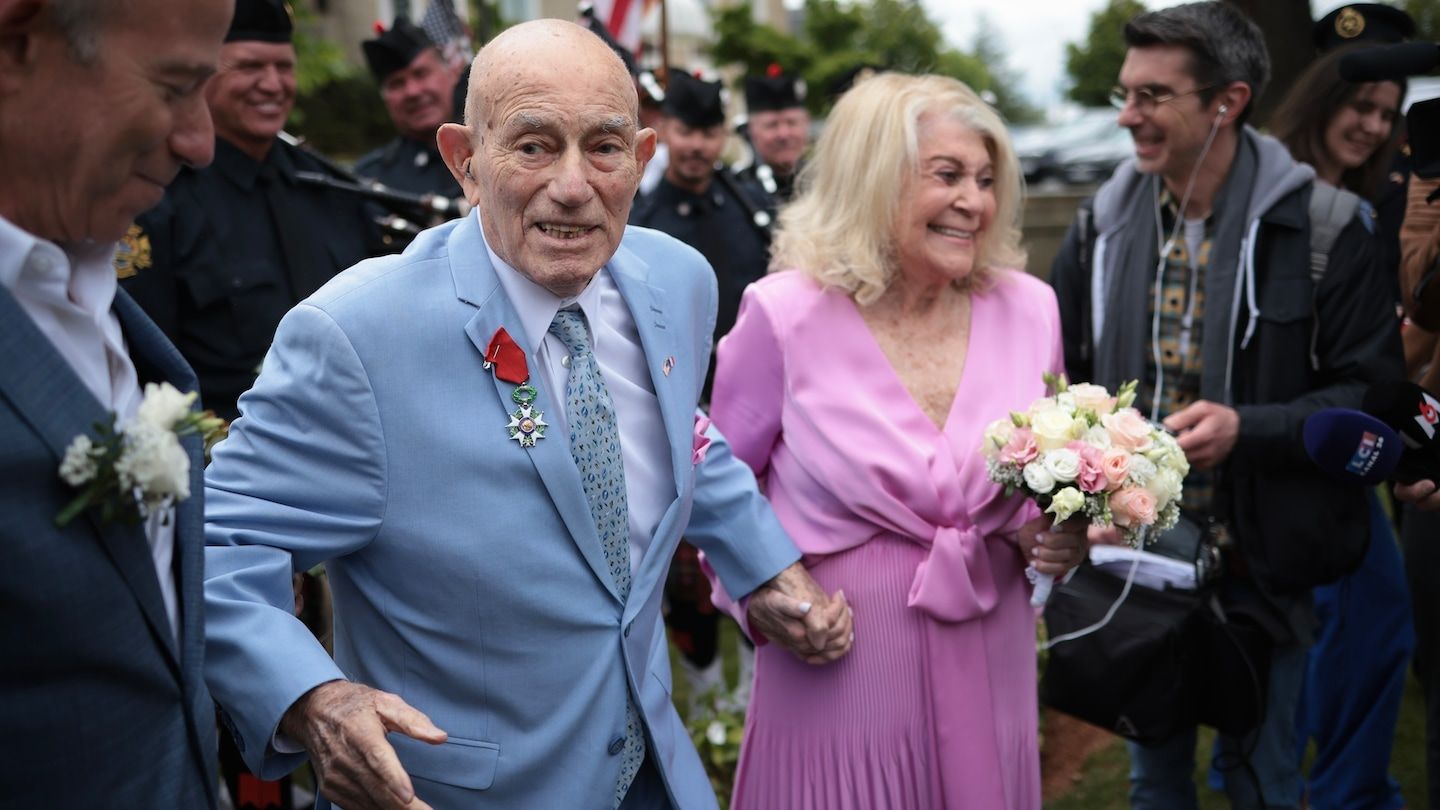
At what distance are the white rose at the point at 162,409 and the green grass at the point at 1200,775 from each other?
4.39 meters

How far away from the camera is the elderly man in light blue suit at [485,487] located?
88.7 inches

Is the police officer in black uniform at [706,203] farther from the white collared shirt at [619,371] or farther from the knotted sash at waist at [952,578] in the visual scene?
the white collared shirt at [619,371]

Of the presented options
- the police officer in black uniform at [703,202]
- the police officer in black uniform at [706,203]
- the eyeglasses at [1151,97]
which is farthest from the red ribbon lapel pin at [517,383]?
the police officer in black uniform at [703,202]

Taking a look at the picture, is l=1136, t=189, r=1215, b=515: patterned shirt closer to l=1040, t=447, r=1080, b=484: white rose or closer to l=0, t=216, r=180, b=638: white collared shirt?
l=1040, t=447, r=1080, b=484: white rose

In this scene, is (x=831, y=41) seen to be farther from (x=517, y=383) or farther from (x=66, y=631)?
(x=66, y=631)

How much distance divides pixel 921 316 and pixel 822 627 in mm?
998

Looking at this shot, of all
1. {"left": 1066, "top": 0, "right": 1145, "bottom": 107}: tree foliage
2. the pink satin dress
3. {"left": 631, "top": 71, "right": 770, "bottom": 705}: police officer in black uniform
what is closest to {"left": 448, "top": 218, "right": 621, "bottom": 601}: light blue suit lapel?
the pink satin dress

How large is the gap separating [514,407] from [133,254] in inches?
96.8

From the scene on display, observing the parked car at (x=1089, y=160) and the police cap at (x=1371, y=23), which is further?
the parked car at (x=1089, y=160)

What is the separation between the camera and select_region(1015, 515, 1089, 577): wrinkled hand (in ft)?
10.5

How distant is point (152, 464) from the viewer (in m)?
1.53

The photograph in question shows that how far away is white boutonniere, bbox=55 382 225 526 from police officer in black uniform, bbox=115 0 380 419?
2.94 m

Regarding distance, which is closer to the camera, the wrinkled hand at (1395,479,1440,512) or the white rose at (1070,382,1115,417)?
the white rose at (1070,382,1115,417)

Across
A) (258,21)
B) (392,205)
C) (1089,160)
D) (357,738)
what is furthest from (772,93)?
(1089,160)
